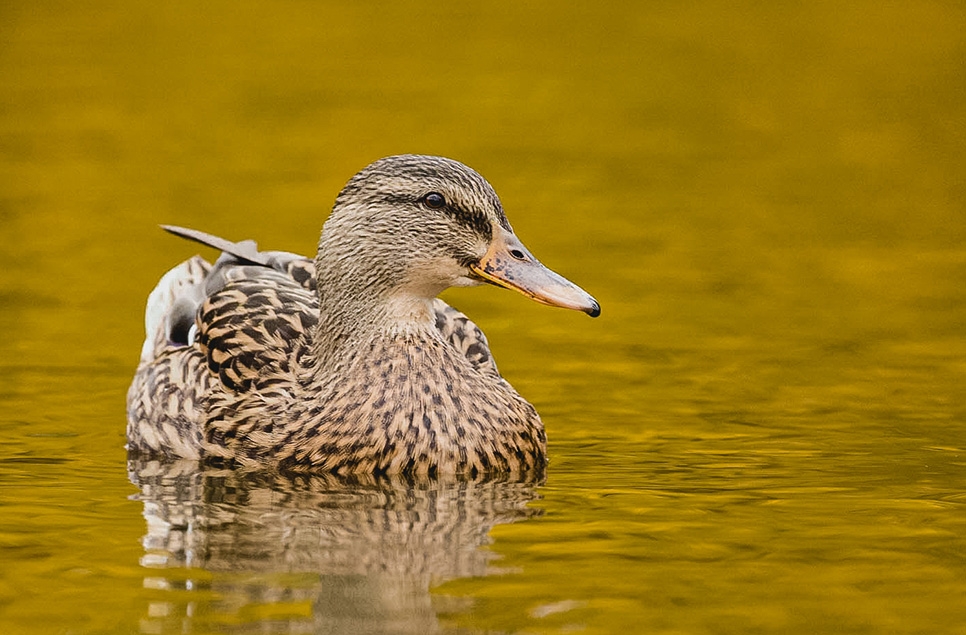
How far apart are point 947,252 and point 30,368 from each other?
5.77m

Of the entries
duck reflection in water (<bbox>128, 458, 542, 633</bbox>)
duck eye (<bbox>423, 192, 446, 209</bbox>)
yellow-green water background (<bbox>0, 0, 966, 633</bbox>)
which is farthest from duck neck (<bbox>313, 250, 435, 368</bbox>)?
yellow-green water background (<bbox>0, 0, 966, 633</bbox>)

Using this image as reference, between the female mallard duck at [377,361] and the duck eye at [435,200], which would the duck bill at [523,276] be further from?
the duck eye at [435,200]

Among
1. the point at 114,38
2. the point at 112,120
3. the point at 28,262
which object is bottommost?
the point at 28,262

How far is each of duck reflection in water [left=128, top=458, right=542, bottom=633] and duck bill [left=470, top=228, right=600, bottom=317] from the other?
2.44ft

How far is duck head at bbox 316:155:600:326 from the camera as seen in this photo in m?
8.27

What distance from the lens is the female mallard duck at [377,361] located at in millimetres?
8227

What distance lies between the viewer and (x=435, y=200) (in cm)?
841

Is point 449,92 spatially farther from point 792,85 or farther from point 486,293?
point 486,293

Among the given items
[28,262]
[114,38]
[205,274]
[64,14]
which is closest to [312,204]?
[28,262]

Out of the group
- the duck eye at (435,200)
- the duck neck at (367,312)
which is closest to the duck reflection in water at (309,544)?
the duck neck at (367,312)

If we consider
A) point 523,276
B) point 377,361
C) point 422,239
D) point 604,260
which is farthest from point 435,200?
point 604,260

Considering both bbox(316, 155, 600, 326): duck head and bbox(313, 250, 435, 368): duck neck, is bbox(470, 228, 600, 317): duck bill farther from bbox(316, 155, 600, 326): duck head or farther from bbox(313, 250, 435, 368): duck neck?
bbox(313, 250, 435, 368): duck neck

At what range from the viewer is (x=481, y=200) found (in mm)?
8328

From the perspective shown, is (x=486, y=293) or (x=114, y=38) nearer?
(x=486, y=293)
